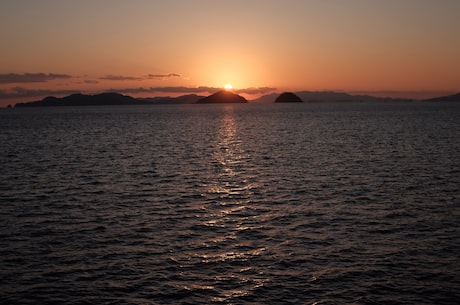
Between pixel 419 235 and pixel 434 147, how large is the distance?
58769 mm

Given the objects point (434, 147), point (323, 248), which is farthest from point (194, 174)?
point (434, 147)

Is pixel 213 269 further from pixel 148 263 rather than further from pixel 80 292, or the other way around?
pixel 80 292

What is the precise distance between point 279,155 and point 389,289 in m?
58.6

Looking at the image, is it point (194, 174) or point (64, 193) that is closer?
point (64, 193)

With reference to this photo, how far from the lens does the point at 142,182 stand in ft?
176

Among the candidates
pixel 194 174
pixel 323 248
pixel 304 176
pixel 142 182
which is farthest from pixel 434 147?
pixel 323 248

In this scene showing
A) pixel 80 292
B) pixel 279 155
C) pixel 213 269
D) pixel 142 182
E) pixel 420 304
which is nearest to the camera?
pixel 420 304

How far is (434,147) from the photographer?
83.9 m

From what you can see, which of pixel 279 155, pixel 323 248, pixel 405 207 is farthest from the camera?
pixel 279 155

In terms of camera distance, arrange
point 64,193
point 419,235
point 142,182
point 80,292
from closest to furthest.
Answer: point 80,292, point 419,235, point 64,193, point 142,182

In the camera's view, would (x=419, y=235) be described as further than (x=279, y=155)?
No

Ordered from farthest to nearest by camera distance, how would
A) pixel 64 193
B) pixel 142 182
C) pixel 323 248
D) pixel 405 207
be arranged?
pixel 142 182 → pixel 64 193 → pixel 405 207 → pixel 323 248

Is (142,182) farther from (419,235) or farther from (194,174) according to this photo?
(419,235)

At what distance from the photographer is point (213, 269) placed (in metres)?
25.7
